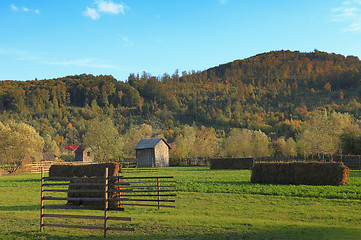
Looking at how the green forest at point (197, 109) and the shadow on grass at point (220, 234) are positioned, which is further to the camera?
the green forest at point (197, 109)

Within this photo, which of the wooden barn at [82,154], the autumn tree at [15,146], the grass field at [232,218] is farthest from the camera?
the wooden barn at [82,154]

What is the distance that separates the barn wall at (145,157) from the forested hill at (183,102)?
52.0 m

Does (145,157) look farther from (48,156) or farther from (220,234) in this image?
(220,234)

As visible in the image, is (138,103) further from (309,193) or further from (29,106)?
(309,193)

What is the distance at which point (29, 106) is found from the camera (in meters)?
155

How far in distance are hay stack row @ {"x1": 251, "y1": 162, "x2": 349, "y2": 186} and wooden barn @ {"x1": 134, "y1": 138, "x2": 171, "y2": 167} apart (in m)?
39.9

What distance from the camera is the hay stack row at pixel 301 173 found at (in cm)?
2492

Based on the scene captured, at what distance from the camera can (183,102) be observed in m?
177

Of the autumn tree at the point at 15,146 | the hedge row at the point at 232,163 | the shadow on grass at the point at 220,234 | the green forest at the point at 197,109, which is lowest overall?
the hedge row at the point at 232,163

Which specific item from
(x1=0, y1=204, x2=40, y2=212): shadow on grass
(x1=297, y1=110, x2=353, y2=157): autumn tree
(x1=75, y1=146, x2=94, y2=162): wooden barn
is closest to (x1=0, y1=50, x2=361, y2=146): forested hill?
(x1=75, y1=146, x2=94, y2=162): wooden barn

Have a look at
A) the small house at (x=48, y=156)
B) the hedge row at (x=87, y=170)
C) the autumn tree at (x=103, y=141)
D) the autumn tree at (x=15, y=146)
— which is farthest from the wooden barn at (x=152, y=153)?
the small house at (x=48, y=156)

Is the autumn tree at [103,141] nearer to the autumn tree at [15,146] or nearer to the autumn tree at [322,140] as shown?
the autumn tree at [15,146]

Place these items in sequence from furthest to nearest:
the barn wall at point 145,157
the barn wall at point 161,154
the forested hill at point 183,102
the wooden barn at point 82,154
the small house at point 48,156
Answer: the forested hill at point 183,102 → the small house at point 48,156 → the wooden barn at point 82,154 → the barn wall at point 161,154 → the barn wall at point 145,157

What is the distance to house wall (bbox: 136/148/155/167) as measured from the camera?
66000mm
